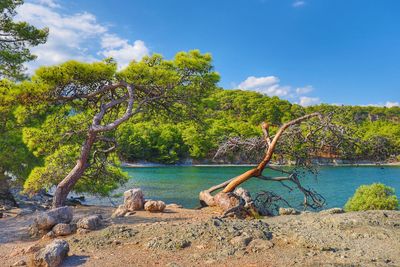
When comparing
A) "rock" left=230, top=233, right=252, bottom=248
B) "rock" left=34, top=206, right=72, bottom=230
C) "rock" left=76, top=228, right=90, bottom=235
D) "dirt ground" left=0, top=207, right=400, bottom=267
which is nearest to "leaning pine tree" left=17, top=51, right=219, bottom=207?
"rock" left=34, top=206, right=72, bottom=230

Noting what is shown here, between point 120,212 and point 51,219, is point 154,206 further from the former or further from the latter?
point 51,219

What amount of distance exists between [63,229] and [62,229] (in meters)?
0.03

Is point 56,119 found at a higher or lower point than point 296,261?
higher

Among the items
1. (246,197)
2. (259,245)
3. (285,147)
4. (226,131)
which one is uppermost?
(226,131)

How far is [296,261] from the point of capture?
248 inches

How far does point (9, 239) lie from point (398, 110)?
140m

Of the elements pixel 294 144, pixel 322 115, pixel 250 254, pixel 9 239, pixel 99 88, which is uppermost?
pixel 99 88

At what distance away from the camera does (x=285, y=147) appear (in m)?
14.3

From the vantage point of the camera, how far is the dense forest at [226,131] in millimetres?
12508

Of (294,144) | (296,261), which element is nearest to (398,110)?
(294,144)

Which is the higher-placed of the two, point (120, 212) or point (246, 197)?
point (246, 197)

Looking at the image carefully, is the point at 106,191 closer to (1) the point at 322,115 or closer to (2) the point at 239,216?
(2) the point at 239,216

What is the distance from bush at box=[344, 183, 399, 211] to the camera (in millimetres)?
13773

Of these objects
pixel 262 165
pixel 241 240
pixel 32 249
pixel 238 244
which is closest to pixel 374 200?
pixel 262 165
